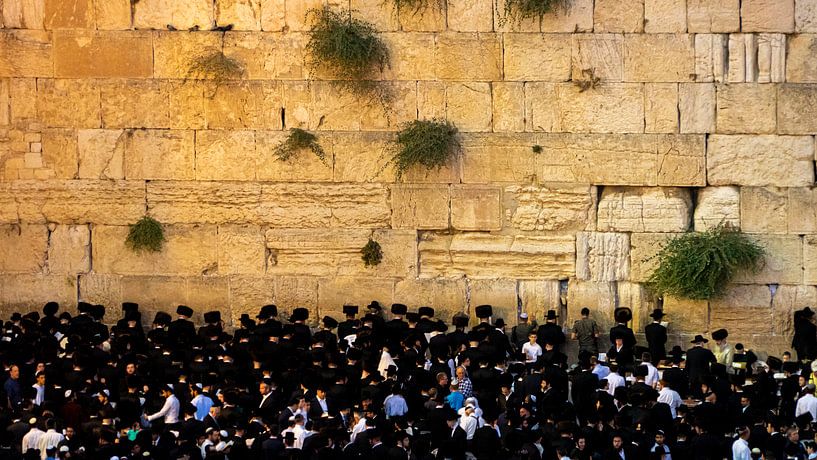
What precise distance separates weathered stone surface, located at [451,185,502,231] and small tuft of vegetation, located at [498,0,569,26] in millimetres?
2567

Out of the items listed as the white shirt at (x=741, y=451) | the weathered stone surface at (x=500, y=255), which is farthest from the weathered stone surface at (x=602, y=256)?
the white shirt at (x=741, y=451)

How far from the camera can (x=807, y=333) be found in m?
21.6

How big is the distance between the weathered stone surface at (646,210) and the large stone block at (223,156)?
5.51 meters

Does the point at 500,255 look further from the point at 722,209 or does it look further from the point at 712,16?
the point at 712,16

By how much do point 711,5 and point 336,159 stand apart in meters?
6.11

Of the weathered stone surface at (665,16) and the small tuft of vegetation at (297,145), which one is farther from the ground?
the weathered stone surface at (665,16)

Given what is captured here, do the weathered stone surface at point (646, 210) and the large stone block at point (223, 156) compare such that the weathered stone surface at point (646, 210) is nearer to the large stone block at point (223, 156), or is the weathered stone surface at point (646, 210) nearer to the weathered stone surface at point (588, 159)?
the weathered stone surface at point (588, 159)

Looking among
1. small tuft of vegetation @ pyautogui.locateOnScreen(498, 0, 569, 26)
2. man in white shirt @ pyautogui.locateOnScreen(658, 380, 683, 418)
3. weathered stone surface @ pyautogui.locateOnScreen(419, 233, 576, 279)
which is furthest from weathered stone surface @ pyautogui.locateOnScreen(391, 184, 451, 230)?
man in white shirt @ pyautogui.locateOnScreen(658, 380, 683, 418)

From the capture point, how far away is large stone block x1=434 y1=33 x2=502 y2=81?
22.7 m

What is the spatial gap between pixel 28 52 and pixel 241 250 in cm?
456

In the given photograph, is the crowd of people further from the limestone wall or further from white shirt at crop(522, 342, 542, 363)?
the limestone wall

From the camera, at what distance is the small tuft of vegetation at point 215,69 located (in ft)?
75.3

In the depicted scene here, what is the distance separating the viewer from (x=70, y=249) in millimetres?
23562

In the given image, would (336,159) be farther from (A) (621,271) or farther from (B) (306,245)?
(A) (621,271)
